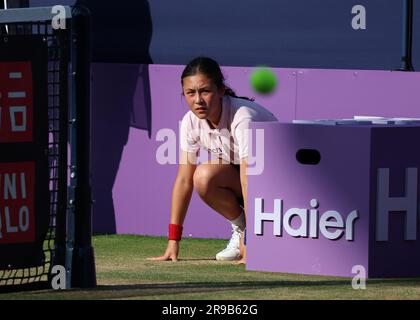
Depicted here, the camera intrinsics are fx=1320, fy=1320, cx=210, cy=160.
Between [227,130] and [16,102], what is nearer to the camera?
[16,102]

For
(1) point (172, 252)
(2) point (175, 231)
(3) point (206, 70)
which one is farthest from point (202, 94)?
(1) point (172, 252)

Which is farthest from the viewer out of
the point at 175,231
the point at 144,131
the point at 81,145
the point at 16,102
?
the point at 144,131

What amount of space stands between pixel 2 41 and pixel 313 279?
2021mm

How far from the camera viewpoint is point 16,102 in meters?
6.15

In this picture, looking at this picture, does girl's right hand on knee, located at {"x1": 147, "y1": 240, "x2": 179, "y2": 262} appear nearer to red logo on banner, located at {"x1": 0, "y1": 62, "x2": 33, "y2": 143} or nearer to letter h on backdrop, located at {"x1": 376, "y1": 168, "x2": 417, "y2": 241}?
letter h on backdrop, located at {"x1": 376, "y1": 168, "x2": 417, "y2": 241}

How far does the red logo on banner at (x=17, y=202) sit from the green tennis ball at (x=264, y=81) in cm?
321

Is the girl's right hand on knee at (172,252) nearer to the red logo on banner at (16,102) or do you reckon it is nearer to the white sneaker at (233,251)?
the white sneaker at (233,251)

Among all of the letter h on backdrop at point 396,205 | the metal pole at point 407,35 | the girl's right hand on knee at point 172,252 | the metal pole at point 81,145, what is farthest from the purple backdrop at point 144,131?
the metal pole at point 81,145

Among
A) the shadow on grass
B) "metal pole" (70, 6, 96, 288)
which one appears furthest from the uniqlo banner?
the shadow on grass

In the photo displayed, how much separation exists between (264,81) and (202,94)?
63.8 inches

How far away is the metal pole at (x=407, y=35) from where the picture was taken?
8906mm

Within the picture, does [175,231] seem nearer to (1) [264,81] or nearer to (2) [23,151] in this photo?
(1) [264,81]
